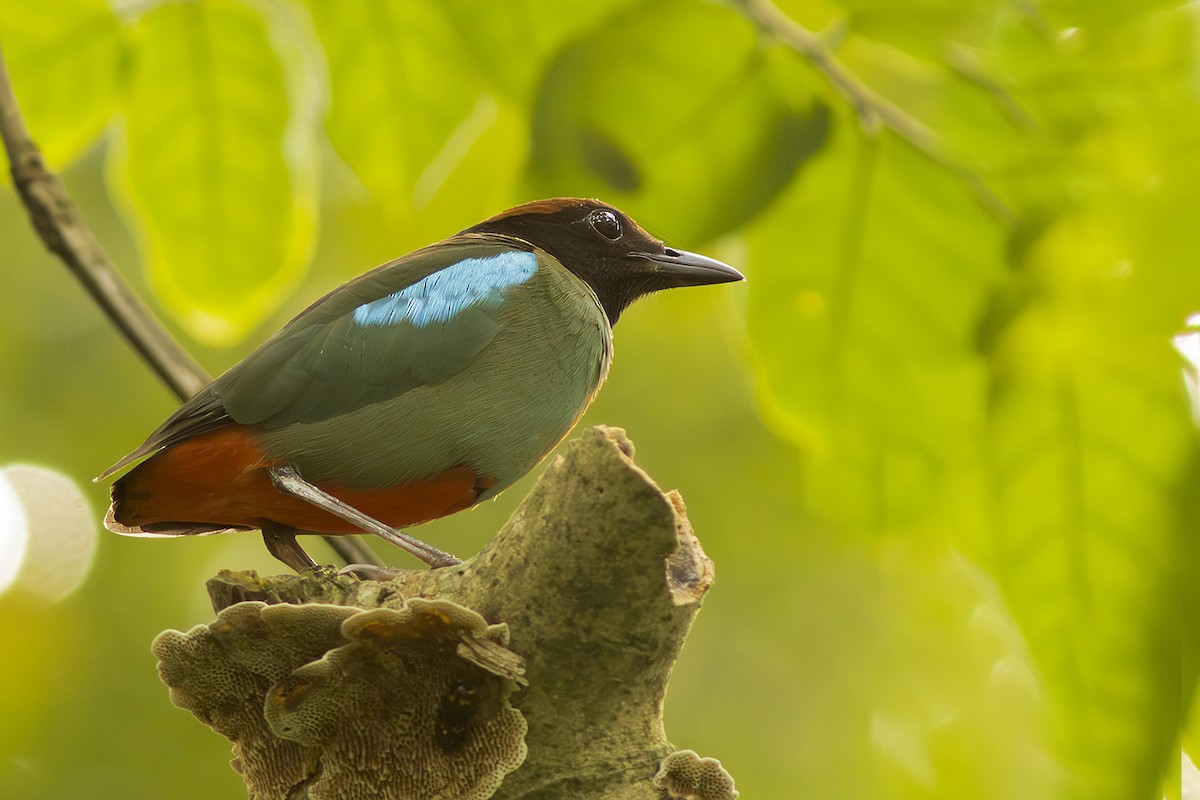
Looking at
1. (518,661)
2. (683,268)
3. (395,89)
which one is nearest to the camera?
(518,661)

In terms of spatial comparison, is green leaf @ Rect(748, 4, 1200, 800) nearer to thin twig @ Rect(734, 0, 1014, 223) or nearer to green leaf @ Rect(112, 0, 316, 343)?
thin twig @ Rect(734, 0, 1014, 223)

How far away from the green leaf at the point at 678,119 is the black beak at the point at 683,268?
1133 millimetres

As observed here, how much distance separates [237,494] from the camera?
13.1 feet

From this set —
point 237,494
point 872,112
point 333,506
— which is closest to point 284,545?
point 237,494

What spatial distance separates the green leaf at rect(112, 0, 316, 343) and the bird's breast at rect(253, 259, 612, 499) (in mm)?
469

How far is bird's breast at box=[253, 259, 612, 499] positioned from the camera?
12.7ft

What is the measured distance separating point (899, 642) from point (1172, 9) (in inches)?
233

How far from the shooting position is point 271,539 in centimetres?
424

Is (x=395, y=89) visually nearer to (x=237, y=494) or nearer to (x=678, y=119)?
(x=678, y=119)

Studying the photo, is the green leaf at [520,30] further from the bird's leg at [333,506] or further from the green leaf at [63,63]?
the bird's leg at [333,506]

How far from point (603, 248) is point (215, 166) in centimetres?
162

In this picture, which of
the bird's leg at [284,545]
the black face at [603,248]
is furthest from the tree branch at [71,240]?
the black face at [603,248]

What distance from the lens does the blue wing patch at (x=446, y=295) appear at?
401 cm

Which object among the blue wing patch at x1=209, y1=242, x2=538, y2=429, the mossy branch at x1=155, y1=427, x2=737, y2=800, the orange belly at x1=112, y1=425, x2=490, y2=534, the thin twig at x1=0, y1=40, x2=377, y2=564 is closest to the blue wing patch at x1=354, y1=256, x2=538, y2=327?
the blue wing patch at x1=209, y1=242, x2=538, y2=429
